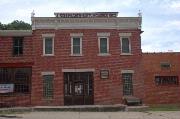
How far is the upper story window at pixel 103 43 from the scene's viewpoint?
46.1 metres

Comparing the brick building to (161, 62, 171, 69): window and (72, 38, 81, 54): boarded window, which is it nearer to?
(72, 38, 81, 54): boarded window

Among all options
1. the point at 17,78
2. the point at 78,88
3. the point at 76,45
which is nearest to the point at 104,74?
the point at 78,88

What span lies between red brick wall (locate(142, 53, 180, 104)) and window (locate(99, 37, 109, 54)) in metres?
6.86

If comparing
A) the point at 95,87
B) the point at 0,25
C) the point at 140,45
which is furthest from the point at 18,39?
the point at 0,25

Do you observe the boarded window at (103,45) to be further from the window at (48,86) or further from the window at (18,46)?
the window at (18,46)

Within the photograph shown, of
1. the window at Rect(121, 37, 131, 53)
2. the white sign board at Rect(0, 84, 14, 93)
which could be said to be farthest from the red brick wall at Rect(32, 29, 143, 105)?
the white sign board at Rect(0, 84, 14, 93)

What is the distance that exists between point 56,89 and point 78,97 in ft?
7.57

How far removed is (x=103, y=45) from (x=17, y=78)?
898 cm

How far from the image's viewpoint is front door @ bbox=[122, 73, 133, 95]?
150 ft

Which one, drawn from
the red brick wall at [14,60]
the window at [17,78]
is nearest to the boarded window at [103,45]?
the red brick wall at [14,60]

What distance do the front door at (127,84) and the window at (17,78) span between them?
9244 mm

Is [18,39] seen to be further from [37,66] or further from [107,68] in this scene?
[107,68]

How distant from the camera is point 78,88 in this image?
45.9 m

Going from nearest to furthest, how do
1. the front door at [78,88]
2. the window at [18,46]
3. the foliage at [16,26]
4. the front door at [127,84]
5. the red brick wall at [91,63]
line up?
1. the red brick wall at [91,63]
2. the front door at [78,88]
3. the front door at [127,84]
4. the window at [18,46]
5. the foliage at [16,26]
